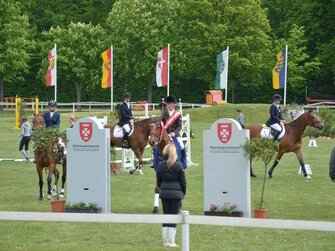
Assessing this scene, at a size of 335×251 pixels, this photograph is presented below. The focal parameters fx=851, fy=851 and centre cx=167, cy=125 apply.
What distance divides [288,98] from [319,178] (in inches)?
1918

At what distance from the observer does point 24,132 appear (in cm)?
3081

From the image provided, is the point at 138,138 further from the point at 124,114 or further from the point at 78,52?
the point at 78,52

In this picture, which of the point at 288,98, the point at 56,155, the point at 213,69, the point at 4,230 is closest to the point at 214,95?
the point at 213,69

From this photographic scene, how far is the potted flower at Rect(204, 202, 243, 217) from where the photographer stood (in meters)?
16.1

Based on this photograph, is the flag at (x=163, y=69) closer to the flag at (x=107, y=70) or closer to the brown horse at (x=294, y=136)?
the flag at (x=107, y=70)

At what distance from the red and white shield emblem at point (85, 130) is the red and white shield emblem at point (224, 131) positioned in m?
2.60

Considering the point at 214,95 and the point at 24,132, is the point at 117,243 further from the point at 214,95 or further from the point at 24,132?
the point at 214,95

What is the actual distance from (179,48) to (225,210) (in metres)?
54.9

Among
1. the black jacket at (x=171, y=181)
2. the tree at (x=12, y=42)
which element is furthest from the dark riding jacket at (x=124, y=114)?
the tree at (x=12, y=42)

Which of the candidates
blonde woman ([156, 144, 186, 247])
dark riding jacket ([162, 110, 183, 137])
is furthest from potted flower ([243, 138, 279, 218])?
blonde woman ([156, 144, 186, 247])

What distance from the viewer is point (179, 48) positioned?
70.5m

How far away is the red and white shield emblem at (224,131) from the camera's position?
1631 centimetres

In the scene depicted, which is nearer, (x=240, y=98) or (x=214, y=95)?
(x=214, y=95)

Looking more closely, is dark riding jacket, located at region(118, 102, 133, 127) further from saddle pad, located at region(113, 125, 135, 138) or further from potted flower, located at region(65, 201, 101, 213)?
potted flower, located at region(65, 201, 101, 213)
